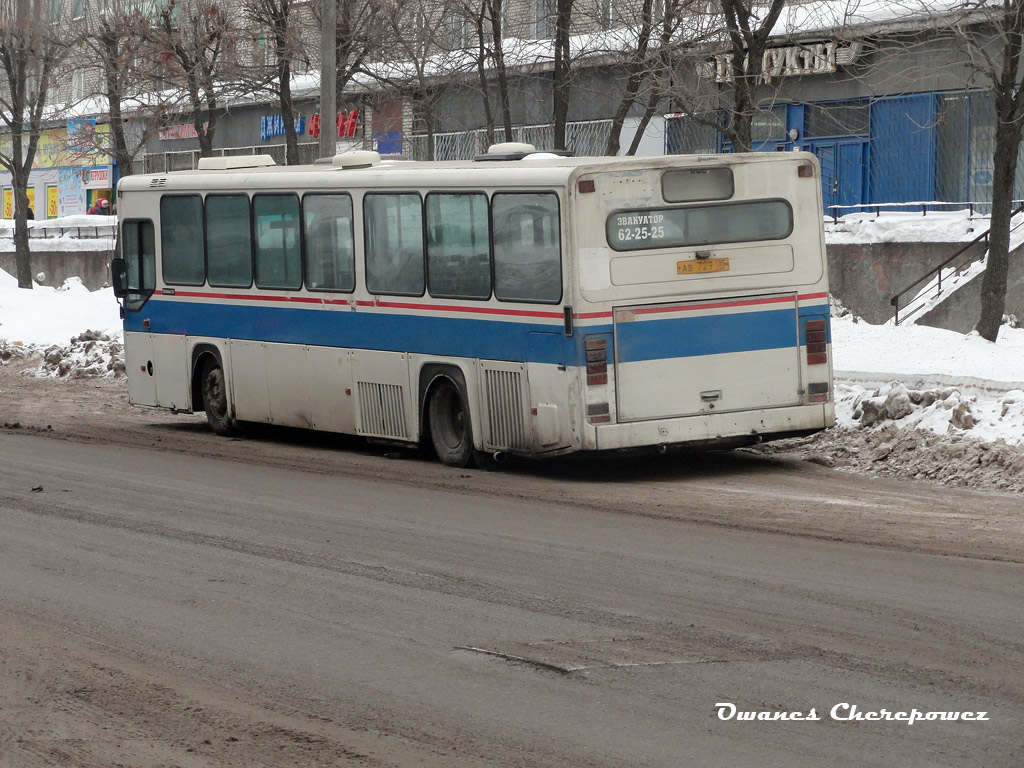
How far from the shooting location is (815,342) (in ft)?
44.6

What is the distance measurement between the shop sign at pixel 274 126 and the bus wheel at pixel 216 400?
1165 inches

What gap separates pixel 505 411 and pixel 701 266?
2.13m

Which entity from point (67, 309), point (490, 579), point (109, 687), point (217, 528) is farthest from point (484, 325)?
point (67, 309)

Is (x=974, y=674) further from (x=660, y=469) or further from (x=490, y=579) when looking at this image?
(x=660, y=469)

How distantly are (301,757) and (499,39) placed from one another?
2107 centimetres

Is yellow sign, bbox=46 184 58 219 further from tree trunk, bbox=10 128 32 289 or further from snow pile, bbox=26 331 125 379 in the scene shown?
snow pile, bbox=26 331 125 379

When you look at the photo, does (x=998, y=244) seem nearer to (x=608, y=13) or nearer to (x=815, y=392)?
(x=815, y=392)

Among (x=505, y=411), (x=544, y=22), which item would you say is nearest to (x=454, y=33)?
(x=544, y=22)

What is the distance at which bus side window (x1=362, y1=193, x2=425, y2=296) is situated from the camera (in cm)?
1447

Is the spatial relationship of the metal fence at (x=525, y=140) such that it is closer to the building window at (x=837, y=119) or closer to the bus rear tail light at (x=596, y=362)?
the building window at (x=837, y=119)

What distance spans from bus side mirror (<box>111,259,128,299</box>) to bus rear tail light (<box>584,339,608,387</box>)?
25.0ft

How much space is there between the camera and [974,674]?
261 inches

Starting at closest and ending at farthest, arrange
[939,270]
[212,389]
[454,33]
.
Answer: [212,389] → [939,270] → [454,33]

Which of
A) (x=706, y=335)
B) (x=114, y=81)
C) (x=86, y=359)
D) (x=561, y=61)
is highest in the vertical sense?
(x=114, y=81)
